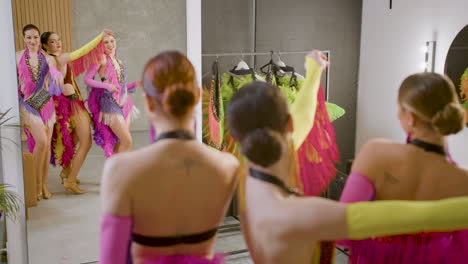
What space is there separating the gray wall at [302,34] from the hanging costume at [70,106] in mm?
984

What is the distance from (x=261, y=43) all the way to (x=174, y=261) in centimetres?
260

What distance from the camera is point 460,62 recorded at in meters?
→ 3.19

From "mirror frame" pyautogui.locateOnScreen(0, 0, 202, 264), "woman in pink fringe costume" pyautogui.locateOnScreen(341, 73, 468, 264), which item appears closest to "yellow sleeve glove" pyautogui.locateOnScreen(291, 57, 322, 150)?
"woman in pink fringe costume" pyautogui.locateOnScreen(341, 73, 468, 264)

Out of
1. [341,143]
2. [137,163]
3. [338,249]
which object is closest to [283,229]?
[137,163]

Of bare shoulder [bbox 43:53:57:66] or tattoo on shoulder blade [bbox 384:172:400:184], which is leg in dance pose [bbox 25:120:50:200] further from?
tattoo on shoulder blade [bbox 384:172:400:184]

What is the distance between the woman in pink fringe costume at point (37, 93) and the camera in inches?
98.3

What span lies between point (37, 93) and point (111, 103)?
38cm

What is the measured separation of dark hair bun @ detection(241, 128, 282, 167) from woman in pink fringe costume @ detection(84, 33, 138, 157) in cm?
155

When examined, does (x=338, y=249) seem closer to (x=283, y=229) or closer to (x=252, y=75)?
(x=252, y=75)

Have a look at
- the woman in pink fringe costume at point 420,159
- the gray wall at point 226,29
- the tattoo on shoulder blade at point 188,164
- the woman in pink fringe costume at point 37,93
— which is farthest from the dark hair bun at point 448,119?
the gray wall at point 226,29

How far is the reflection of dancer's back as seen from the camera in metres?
1.14

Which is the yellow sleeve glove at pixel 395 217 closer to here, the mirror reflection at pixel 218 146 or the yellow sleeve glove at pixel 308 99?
the mirror reflection at pixel 218 146

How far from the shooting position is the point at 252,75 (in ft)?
10.6

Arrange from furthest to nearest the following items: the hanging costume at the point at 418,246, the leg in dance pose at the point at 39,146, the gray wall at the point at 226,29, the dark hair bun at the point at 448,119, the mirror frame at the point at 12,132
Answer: the gray wall at the point at 226,29
the leg in dance pose at the point at 39,146
the mirror frame at the point at 12,132
the hanging costume at the point at 418,246
the dark hair bun at the point at 448,119
